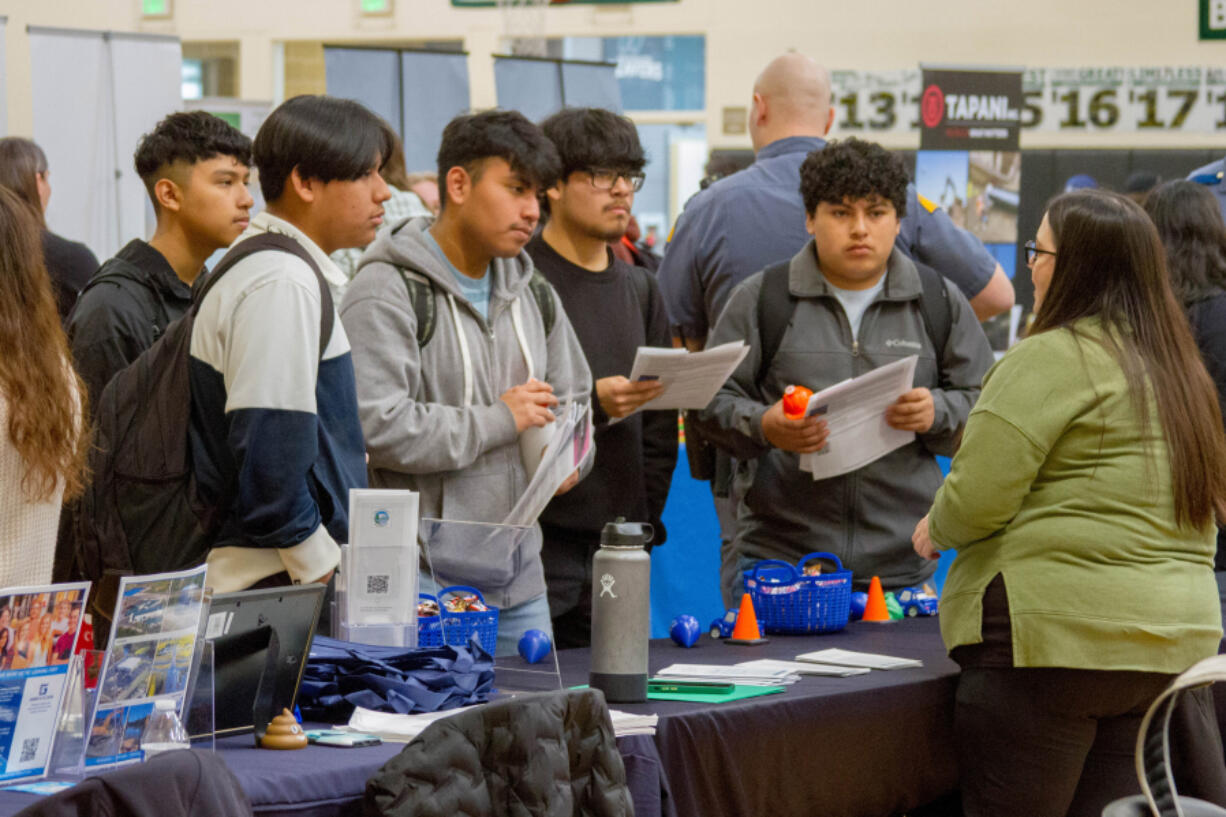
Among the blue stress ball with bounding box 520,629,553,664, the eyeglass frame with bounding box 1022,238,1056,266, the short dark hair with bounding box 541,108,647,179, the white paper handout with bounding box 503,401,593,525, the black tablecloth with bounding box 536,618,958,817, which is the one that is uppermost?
the short dark hair with bounding box 541,108,647,179

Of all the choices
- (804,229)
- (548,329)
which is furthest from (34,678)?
(804,229)

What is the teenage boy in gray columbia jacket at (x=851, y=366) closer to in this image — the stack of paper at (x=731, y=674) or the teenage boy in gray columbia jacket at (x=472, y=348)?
the teenage boy in gray columbia jacket at (x=472, y=348)

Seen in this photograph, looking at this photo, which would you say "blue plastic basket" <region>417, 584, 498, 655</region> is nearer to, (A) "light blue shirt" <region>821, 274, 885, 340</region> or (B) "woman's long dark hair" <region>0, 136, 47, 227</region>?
(A) "light blue shirt" <region>821, 274, 885, 340</region>

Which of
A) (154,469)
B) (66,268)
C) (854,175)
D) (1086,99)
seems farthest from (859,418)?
(1086,99)

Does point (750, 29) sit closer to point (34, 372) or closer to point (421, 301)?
point (421, 301)

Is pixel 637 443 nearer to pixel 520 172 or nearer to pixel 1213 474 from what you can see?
pixel 520 172

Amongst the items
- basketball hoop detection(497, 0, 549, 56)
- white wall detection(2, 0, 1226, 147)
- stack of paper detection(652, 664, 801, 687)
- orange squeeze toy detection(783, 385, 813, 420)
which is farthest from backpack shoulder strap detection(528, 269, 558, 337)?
white wall detection(2, 0, 1226, 147)

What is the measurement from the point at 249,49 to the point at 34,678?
39.0 feet

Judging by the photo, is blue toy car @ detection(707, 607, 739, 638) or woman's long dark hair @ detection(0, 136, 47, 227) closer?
blue toy car @ detection(707, 607, 739, 638)

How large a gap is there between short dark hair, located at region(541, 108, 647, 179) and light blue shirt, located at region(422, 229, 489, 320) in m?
0.41

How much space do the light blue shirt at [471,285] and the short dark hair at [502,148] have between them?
91 millimetres

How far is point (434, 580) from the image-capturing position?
217cm

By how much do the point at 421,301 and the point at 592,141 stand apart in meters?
0.62

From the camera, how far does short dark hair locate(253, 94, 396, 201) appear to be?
2.16 meters
